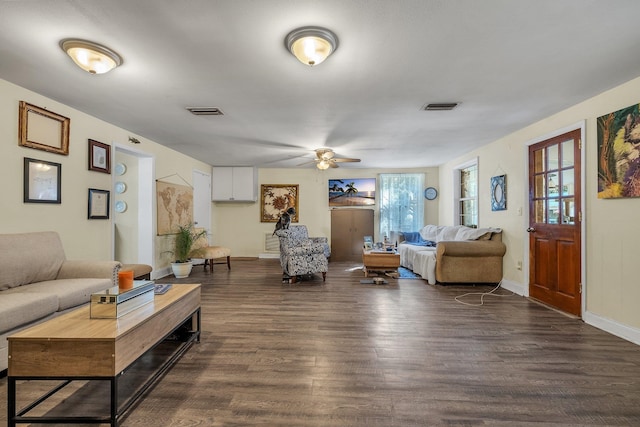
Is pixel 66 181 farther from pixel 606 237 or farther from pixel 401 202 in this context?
pixel 401 202

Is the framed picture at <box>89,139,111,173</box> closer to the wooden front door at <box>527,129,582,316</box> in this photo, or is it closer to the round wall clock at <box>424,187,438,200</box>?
the wooden front door at <box>527,129,582,316</box>

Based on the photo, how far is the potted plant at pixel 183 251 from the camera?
5.15 meters

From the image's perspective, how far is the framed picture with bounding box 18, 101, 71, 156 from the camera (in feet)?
9.24

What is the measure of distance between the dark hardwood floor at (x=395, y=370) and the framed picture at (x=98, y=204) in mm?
1838

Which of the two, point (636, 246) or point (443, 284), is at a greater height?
point (636, 246)

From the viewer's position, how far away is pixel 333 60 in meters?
2.27

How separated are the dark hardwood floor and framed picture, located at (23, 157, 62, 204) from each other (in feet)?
5.97

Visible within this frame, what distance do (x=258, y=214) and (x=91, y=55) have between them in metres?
5.69

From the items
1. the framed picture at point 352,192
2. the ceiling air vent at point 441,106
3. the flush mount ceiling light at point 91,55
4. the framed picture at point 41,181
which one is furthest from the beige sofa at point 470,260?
the framed picture at point 41,181

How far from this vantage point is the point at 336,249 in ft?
24.0

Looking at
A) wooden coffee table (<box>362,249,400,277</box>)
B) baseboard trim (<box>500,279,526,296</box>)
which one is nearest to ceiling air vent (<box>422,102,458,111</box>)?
wooden coffee table (<box>362,249,400,277</box>)

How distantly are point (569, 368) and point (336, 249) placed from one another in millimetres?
5373

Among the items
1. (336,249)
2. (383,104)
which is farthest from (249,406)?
(336,249)

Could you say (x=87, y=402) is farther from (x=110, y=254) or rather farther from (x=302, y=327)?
(x=110, y=254)
